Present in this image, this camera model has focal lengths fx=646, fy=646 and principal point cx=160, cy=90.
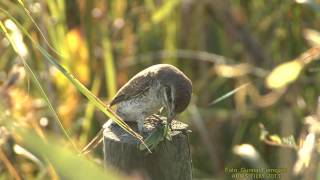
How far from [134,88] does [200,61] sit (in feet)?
6.13

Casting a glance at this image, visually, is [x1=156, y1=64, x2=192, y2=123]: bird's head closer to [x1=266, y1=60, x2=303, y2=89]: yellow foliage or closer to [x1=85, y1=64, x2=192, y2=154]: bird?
[x1=85, y1=64, x2=192, y2=154]: bird

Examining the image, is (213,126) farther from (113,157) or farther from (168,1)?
(113,157)

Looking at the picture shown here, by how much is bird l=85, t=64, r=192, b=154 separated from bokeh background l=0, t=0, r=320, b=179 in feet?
3.10

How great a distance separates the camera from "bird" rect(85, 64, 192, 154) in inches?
106

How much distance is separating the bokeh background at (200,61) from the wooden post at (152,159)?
171cm

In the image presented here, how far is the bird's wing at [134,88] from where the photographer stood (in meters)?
2.97

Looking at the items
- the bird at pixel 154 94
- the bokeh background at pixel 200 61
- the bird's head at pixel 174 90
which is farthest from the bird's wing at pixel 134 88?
the bokeh background at pixel 200 61

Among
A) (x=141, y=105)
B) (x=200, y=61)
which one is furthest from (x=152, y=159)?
(x=200, y=61)

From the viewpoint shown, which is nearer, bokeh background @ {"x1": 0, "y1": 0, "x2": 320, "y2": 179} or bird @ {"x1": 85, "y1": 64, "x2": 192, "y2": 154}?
bird @ {"x1": 85, "y1": 64, "x2": 192, "y2": 154}

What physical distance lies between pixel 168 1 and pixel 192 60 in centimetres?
79

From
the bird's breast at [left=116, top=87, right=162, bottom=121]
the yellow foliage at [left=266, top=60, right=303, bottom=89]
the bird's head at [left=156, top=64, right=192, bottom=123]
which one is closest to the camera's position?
the yellow foliage at [left=266, top=60, right=303, bottom=89]

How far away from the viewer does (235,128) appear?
15.7 ft

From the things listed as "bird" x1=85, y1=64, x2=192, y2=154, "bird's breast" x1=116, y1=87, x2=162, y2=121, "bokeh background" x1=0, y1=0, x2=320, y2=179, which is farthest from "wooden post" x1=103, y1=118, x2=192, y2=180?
"bokeh background" x1=0, y1=0, x2=320, y2=179

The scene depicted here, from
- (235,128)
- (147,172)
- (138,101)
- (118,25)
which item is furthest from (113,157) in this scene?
(235,128)
